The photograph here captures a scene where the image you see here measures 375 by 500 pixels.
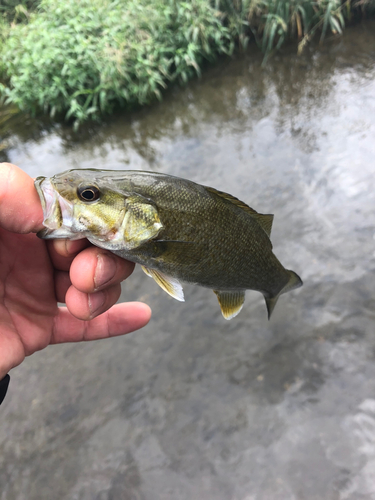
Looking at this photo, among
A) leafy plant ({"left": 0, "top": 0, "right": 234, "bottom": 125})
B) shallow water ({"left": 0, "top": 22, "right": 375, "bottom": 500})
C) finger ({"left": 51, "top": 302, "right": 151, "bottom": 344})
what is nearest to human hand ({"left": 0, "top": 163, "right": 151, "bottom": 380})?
finger ({"left": 51, "top": 302, "right": 151, "bottom": 344})

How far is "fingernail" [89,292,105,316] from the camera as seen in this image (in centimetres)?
173

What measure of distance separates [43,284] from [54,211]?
0.75 meters

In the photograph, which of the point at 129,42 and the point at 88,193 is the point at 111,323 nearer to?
the point at 88,193

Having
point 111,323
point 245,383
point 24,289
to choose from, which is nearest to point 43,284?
point 24,289

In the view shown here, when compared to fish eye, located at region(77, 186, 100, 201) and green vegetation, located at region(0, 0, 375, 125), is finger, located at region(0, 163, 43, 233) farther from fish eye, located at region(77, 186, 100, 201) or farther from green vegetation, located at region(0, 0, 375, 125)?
green vegetation, located at region(0, 0, 375, 125)

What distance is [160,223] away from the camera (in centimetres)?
161

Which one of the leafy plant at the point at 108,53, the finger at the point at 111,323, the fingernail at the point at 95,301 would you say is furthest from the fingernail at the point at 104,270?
the leafy plant at the point at 108,53

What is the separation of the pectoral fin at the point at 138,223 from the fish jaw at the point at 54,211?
0.83 ft

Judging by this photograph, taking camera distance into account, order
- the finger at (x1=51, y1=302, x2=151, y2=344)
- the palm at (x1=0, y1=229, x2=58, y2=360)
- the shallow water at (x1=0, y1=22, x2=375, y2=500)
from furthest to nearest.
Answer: the shallow water at (x1=0, y1=22, x2=375, y2=500) → the finger at (x1=51, y1=302, x2=151, y2=344) → the palm at (x1=0, y1=229, x2=58, y2=360)

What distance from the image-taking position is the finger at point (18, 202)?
1431mm

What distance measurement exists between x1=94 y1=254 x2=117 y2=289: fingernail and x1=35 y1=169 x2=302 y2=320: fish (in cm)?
6

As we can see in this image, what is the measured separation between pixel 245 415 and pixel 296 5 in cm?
820

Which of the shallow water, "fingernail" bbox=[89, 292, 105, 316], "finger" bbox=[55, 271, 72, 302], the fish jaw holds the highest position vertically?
the fish jaw

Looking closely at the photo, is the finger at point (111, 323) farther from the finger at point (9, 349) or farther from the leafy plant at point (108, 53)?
the leafy plant at point (108, 53)
